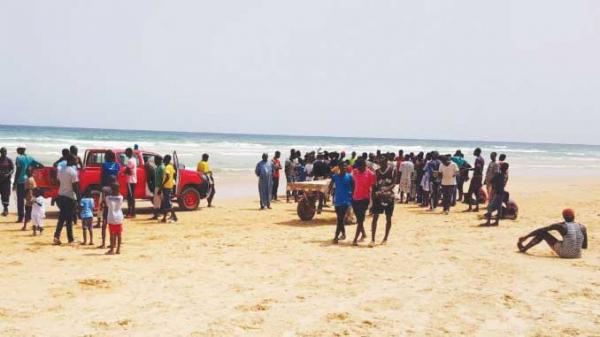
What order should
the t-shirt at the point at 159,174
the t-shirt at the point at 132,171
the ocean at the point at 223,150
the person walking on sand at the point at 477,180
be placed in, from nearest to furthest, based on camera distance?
the t-shirt at the point at 159,174
the t-shirt at the point at 132,171
the person walking on sand at the point at 477,180
the ocean at the point at 223,150

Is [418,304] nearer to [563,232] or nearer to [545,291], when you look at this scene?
[545,291]

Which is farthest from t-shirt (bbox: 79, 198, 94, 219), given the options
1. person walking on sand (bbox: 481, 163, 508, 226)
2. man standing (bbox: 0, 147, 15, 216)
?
person walking on sand (bbox: 481, 163, 508, 226)

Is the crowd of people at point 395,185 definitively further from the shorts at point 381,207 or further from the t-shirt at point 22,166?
the t-shirt at point 22,166

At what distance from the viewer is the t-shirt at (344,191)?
37.5ft

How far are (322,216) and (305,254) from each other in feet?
17.1

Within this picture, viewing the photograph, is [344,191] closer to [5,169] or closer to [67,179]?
[67,179]

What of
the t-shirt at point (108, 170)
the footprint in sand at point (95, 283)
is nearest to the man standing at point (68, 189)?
the t-shirt at point (108, 170)

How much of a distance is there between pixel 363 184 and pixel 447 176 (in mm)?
5667

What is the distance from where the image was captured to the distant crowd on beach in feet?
34.5

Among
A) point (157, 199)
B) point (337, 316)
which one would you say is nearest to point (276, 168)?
point (157, 199)

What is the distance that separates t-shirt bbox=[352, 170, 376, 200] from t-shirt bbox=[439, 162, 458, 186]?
5.45 meters

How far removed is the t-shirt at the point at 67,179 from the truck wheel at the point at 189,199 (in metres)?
5.79

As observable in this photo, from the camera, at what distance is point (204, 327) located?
21.1 ft

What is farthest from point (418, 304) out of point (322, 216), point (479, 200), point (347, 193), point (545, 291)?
point (479, 200)
